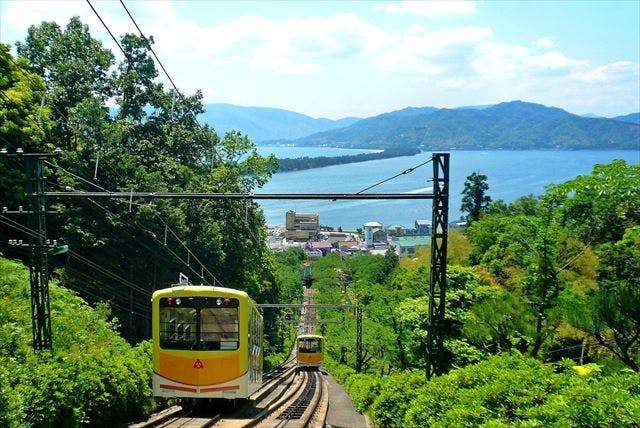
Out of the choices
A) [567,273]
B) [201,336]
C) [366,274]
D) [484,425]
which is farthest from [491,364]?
[366,274]

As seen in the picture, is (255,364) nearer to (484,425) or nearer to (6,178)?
(484,425)

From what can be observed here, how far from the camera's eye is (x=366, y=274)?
72250 mm

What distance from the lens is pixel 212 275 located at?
95.0 ft

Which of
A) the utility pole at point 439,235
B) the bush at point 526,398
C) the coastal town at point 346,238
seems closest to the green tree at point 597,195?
the utility pole at point 439,235

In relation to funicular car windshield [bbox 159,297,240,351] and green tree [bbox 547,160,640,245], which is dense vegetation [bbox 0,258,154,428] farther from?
green tree [bbox 547,160,640,245]

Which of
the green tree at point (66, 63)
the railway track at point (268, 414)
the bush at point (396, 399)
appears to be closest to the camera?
the bush at point (396, 399)

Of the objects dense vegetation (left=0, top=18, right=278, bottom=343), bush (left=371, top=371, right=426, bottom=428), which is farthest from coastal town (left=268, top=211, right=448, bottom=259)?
bush (left=371, top=371, right=426, bottom=428)

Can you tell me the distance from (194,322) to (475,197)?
63.7m

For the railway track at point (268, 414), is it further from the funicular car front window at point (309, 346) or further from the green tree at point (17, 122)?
the green tree at point (17, 122)

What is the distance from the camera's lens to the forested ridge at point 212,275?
29.9 ft

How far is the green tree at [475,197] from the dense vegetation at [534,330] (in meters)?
25.6

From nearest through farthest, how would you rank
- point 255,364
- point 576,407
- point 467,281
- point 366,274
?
1. point 576,407
2. point 255,364
3. point 467,281
4. point 366,274

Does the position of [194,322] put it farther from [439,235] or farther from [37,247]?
[439,235]

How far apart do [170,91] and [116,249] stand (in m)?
10.1
